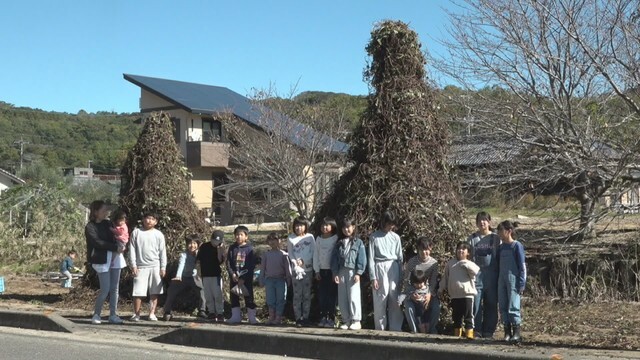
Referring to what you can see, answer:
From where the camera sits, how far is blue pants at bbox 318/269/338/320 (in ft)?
31.7

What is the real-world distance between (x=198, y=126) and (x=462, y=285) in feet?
97.6

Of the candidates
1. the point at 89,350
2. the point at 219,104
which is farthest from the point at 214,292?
the point at 219,104

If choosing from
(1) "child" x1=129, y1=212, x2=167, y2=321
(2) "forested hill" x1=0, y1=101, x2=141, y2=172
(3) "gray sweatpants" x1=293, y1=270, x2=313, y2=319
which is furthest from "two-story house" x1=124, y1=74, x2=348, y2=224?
(2) "forested hill" x1=0, y1=101, x2=141, y2=172

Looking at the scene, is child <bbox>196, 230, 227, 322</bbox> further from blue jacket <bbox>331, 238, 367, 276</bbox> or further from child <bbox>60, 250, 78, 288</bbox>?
child <bbox>60, 250, 78, 288</bbox>

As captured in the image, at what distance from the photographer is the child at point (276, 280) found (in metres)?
9.95

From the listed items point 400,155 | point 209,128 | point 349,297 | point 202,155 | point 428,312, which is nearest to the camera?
point 428,312

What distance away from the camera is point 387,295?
30.1ft

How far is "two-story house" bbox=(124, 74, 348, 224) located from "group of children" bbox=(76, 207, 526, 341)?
21.7 metres

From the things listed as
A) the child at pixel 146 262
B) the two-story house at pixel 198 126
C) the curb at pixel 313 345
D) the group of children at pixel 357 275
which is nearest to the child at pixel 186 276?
the group of children at pixel 357 275

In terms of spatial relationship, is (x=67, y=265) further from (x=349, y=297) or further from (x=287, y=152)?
(x=349, y=297)

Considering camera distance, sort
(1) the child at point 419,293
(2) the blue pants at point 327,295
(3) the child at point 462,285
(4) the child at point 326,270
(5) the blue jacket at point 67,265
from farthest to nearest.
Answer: (5) the blue jacket at point 67,265
(2) the blue pants at point 327,295
(4) the child at point 326,270
(1) the child at point 419,293
(3) the child at point 462,285

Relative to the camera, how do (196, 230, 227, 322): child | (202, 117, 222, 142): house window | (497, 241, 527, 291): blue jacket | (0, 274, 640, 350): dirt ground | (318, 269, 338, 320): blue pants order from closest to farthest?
(0, 274, 640, 350): dirt ground
(497, 241, 527, 291): blue jacket
(318, 269, 338, 320): blue pants
(196, 230, 227, 322): child
(202, 117, 222, 142): house window

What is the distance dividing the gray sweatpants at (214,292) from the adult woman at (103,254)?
1.26m

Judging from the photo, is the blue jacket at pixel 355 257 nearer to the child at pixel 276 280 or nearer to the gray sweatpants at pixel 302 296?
the gray sweatpants at pixel 302 296
